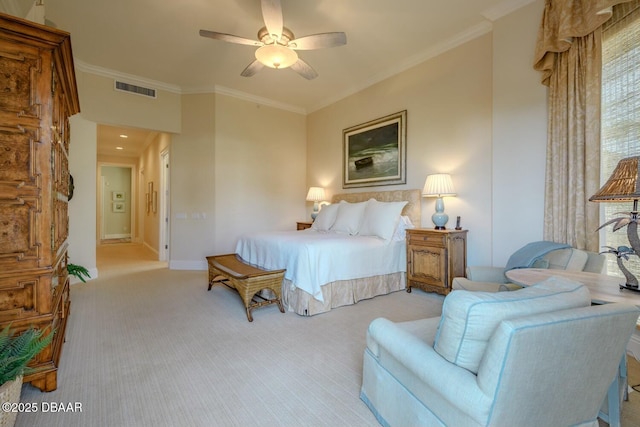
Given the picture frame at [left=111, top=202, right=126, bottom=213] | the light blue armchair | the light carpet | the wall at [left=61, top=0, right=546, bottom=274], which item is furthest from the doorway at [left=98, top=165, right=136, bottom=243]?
the light blue armchair

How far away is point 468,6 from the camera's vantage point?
318 centimetres

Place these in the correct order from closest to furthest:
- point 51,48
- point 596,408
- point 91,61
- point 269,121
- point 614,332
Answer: point 614,332
point 596,408
point 51,48
point 91,61
point 269,121

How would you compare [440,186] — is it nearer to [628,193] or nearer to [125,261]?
[628,193]

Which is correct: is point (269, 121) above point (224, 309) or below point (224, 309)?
above

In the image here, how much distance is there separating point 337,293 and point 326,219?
5.52 ft

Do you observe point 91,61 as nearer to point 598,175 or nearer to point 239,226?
point 239,226

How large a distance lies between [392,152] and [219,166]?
10.3 feet

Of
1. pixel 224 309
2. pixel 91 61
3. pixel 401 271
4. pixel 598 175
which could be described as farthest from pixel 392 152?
pixel 91 61

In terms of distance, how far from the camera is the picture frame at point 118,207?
10.5 meters

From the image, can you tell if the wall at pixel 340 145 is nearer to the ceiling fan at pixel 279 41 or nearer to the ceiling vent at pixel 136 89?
the ceiling vent at pixel 136 89

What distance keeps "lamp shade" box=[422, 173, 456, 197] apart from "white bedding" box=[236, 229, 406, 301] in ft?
2.62

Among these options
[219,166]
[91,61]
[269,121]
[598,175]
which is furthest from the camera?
[269,121]

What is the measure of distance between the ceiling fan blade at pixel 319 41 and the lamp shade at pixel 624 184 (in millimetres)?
2370

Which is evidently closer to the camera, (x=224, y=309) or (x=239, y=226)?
(x=224, y=309)
